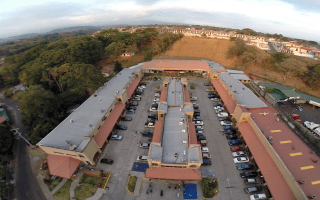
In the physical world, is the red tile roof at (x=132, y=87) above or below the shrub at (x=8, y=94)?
above

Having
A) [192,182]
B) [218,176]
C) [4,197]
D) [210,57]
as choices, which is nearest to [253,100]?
[218,176]

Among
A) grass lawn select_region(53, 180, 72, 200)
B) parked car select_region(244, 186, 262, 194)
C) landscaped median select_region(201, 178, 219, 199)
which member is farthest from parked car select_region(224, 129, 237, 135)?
grass lawn select_region(53, 180, 72, 200)

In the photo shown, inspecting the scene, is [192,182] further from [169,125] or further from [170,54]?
[170,54]

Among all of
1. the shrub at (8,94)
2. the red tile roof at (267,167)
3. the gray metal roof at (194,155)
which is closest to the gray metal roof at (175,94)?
the gray metal roof at (194,155)

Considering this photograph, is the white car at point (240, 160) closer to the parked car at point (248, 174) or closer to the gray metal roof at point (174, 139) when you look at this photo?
the parked car at point (248, 174)

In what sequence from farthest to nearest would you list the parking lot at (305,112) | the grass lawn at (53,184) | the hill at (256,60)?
the hill at (256,60) → the parking lot at (305,112) → the grass lawn at (53,184)

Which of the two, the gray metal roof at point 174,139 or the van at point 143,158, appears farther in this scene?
the van at point 143,158

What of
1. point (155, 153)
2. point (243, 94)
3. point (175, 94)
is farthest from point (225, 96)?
point (155, 153)
